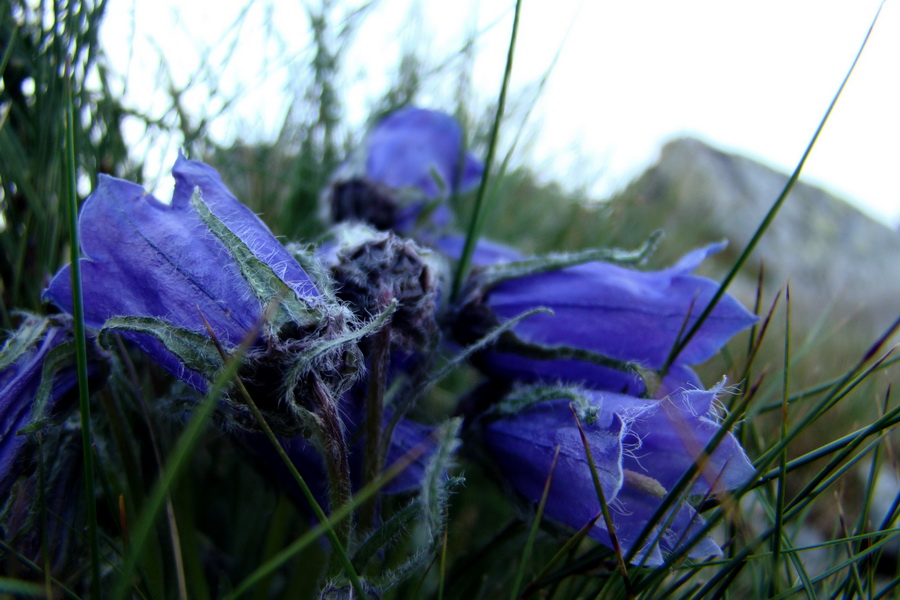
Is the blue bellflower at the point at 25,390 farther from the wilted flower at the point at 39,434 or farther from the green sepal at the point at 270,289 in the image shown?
the green sepal at the point at 270,289

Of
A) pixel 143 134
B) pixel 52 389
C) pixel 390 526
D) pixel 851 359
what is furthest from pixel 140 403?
pixel 851 359

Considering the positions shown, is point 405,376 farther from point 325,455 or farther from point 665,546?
point 665,546

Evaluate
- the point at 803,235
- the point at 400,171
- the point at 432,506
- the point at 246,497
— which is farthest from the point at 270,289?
the point at 803,235

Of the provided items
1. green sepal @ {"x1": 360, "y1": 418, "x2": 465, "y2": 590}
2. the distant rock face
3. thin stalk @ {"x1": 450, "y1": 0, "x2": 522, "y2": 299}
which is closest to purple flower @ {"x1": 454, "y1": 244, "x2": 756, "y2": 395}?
thin stalk @ {"x1": 450, "y1": 0, "x2": 522, "y2": 299}

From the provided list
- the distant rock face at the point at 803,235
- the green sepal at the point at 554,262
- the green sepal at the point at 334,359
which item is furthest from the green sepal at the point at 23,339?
the distant rock face at the point at 803,235

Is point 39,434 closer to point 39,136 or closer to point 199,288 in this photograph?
point 199,288

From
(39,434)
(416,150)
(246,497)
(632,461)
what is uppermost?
(416,150)
